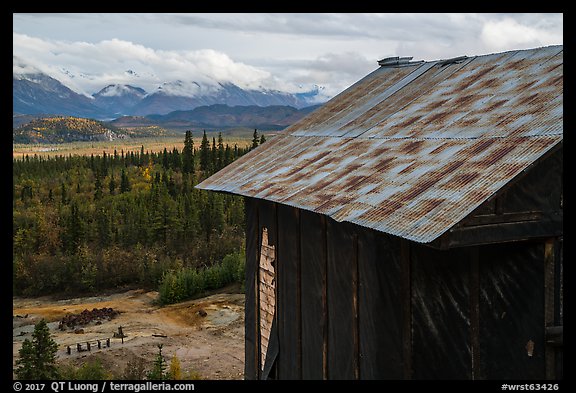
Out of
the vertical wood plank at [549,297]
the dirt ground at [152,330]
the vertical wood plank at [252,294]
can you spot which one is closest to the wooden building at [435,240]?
the vertical wood plank at [549,297]

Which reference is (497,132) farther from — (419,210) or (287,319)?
(287,319)

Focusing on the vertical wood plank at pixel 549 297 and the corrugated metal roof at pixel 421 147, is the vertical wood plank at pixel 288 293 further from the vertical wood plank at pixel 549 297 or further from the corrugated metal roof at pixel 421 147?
the vertical wood plank at pixel 549 297

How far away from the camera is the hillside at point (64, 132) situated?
13774 cm

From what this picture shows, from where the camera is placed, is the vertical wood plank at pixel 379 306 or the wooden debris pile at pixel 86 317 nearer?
the vertical wood plank at pixel 379 306

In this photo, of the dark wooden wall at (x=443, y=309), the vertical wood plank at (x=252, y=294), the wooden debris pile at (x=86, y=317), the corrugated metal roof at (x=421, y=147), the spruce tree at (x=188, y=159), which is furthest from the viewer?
the spruce tree at (x=188, y=159)

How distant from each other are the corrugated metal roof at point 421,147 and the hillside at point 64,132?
5281 inches

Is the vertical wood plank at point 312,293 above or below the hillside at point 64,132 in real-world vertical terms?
below

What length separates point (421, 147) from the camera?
299 inches

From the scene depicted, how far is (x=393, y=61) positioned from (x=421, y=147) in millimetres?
6607

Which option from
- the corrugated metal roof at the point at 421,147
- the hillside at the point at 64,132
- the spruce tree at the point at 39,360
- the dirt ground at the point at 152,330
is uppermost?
the hillside at the point at 64,132

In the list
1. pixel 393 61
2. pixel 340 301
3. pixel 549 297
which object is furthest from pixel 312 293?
pixel 393 61

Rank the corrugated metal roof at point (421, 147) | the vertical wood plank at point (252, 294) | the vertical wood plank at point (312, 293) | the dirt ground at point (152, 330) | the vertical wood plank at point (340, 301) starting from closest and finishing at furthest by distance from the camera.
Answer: the corrugated metal roof at point (421, 147)
the vertical wood plank at point (340, 301)
the vertical wood plank at point (312, 293)
the vertical wood plank at point (252, 294)
the dirt ground at point (152, 330)
